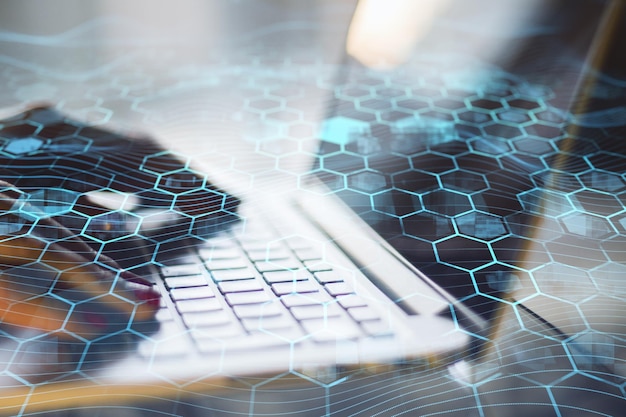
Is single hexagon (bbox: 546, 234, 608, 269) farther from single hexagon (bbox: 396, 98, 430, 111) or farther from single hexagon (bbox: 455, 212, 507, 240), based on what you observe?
single hexagon (bbox: 396, 98, 430, 111)

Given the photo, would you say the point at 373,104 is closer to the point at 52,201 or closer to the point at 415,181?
the point at 415,181

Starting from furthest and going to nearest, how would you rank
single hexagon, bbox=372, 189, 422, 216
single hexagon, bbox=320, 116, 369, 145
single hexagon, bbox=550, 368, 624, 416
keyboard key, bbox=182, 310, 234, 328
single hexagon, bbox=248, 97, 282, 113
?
1. single hexagon, bbox=248, 97, 282, 113
2. single hexagon, bbox=320, 116, 369, 145
3. single hexagon, bbox=372, 189, 422, 216
4. keyboard key, bbox=182, 310, 234, 328
5. single hexagon, bbox=550, 368, 624, 416

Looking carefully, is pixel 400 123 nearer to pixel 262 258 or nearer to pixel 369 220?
pixel 369 220

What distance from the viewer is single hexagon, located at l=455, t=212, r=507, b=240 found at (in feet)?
3.18

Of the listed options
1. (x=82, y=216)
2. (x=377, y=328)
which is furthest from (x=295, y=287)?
(x=82, y=216)

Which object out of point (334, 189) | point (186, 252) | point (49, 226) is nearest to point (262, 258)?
point (186, 252)

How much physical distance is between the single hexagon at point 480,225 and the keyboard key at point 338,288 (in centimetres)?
23

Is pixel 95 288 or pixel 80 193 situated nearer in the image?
pixel 95 288

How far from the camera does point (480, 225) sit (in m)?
0.99

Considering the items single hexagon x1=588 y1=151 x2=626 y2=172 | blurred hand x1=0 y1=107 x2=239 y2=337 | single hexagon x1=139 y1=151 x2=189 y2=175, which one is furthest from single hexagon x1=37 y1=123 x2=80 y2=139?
single hexagon x1=588 y1=151 x2=626 y2=172

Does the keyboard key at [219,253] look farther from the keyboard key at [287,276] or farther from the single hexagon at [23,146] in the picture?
the single hexagon at [23,146]

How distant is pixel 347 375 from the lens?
738 mm

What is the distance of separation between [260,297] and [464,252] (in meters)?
0.32

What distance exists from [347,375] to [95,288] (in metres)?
0.37
